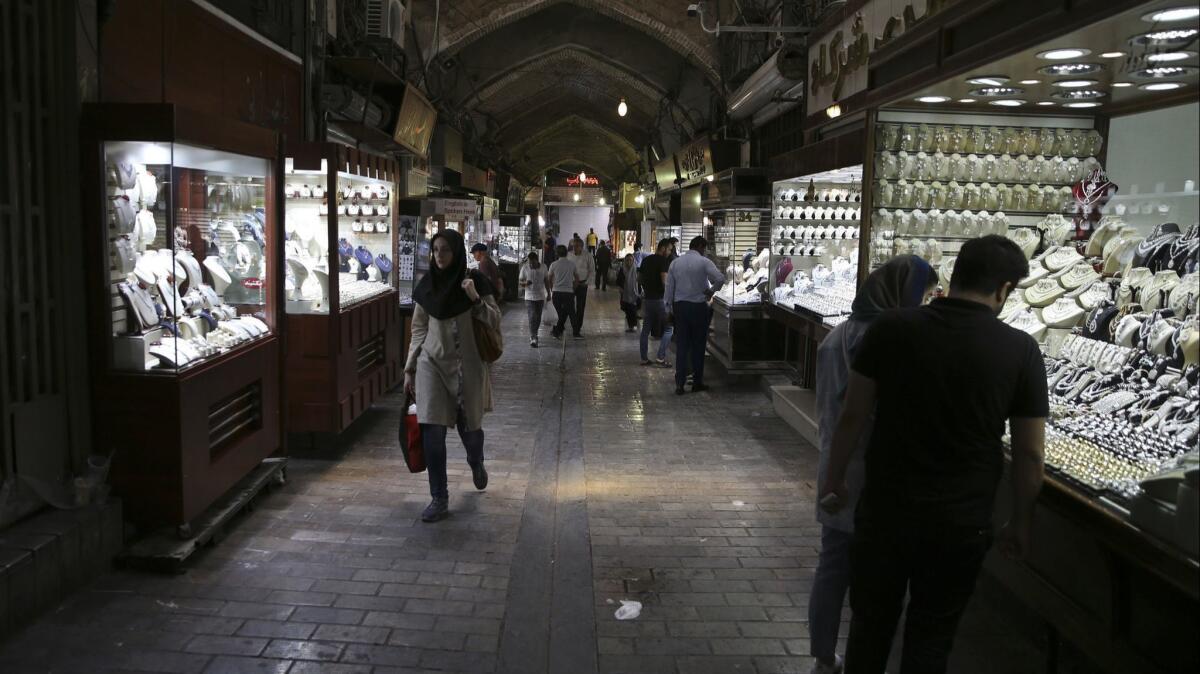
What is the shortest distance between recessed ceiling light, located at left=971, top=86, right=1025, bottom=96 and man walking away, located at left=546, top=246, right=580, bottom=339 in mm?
8177

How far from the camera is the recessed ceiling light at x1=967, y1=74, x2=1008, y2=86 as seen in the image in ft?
12.9

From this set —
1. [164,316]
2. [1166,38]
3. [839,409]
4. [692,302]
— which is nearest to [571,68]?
[692,302]

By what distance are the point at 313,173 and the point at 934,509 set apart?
5075 millimetres

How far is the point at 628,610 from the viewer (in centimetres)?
381

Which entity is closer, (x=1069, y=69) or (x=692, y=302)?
(x=1069, y=69)

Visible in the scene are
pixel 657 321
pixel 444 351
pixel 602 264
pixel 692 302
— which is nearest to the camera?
pixel 444 351

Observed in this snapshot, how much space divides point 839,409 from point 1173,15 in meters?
1.52

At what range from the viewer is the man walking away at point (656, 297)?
403 inches

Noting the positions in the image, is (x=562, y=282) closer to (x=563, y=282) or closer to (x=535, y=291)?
(x=563, y=282)

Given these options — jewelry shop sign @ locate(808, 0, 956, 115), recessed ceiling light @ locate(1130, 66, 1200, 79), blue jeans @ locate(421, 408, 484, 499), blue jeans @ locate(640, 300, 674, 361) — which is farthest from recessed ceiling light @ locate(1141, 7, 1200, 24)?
blue jeans @ locate(640, 300, 674, 361)

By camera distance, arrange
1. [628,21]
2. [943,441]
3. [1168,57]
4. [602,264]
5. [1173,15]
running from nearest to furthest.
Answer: [943,441] < [1173,15] < [1168,57] < [628,21] < [602,264]

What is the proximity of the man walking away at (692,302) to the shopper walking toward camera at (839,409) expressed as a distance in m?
5.56

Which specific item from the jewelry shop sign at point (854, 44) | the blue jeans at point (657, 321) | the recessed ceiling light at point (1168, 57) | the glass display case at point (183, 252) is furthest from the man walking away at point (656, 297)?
the recessed ceiling light at point (1168, 57)

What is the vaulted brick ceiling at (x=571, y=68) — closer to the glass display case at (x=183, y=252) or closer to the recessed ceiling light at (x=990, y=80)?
the glass display case at (x=183, y=252)
